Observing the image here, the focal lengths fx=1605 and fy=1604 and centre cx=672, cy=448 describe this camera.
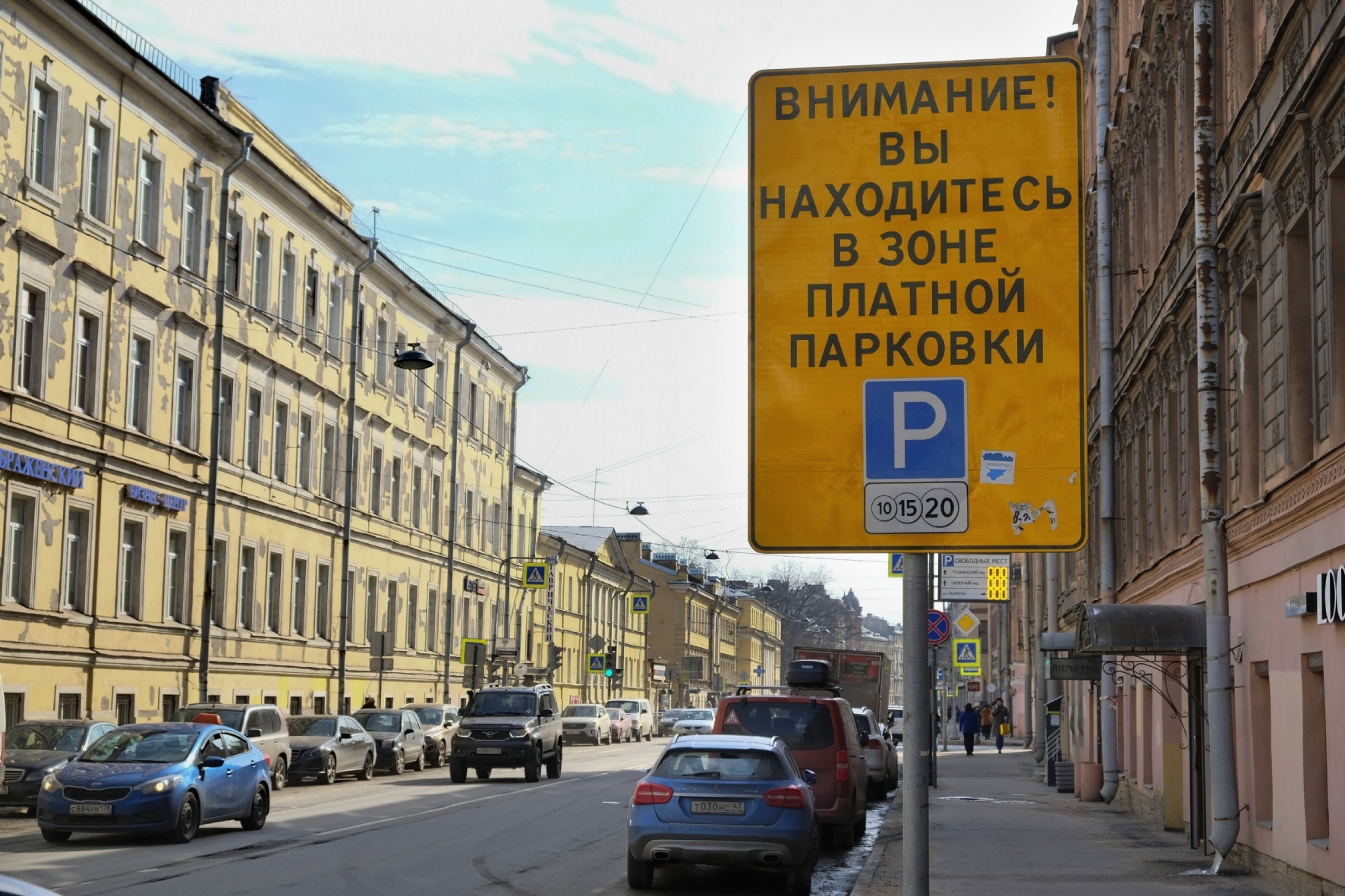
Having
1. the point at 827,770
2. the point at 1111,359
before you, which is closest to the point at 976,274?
the point at 827,770

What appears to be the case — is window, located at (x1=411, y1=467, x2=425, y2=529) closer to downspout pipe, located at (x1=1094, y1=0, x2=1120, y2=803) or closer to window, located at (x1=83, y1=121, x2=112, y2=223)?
window, located at (x1=83, y1=121, x2=112, y2=223)

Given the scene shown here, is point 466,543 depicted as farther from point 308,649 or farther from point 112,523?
point 112,523

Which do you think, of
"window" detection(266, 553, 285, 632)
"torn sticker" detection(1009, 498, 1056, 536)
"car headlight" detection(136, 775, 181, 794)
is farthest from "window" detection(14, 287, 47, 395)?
"torn sticker" detection(1009, 498, 1056, 536)

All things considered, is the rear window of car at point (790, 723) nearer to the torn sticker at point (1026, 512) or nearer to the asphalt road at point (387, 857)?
A: the asphalt road at point (387, 857)

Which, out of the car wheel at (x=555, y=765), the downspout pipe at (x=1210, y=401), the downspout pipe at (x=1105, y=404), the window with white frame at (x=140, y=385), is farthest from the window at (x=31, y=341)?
the downspout pipe at (x=1210, y=401)

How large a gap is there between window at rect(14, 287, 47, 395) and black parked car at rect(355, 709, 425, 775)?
11.8 meters

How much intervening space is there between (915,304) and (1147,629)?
1354 cm

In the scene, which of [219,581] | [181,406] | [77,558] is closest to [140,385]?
[181,406]

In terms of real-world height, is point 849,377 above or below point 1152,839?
above

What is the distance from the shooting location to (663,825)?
1516cm

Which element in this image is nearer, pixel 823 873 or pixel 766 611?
pixel 823 873

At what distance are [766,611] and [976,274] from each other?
139663 mm

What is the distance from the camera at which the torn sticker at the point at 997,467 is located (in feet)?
15.3

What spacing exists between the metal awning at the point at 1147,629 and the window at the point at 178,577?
23.7m
